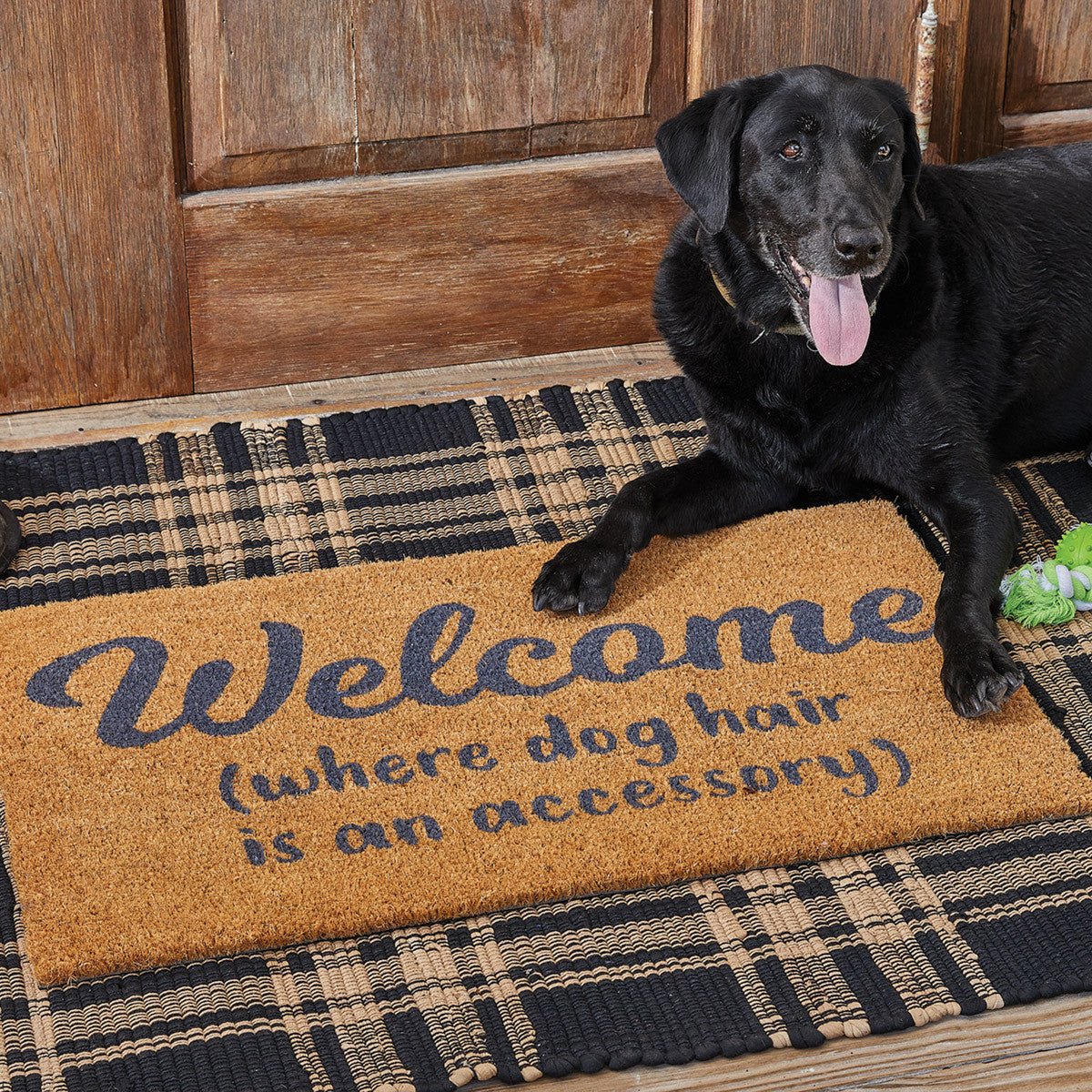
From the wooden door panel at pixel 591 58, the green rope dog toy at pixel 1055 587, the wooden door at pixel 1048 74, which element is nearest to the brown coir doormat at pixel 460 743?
the green rope dog toy at pixel 1055 587

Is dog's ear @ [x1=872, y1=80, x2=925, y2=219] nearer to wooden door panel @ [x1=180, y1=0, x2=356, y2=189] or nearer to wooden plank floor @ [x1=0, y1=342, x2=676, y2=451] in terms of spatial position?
wooden plank floor @ [x1=0, y1=342, x2=676, y2=451]

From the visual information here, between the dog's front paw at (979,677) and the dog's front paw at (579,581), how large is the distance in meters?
0.55

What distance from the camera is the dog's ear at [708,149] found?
2287 mm

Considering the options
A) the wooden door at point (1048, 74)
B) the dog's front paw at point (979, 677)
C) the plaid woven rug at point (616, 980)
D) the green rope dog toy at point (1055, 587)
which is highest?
the wooden door at point (1048, 74)

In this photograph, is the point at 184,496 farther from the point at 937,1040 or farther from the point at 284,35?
the point at 937,1040

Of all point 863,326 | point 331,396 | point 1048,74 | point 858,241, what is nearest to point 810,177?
point 858,241

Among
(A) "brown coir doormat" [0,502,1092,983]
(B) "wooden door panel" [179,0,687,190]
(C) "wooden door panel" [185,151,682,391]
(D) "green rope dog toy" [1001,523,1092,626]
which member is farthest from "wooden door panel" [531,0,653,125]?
(D) "green rope dog toy" [1001,523,1092,626]

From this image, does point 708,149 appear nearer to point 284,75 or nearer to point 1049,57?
point 284,75

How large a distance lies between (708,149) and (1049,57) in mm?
1336

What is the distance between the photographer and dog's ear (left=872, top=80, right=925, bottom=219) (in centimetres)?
235

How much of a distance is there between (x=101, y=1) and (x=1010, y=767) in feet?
6.69

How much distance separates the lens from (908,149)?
2354 millimetres

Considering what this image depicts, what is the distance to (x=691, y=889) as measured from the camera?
6.22 feet

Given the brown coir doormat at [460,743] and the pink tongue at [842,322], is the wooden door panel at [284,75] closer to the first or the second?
the brown coir doormat at [460,743]
